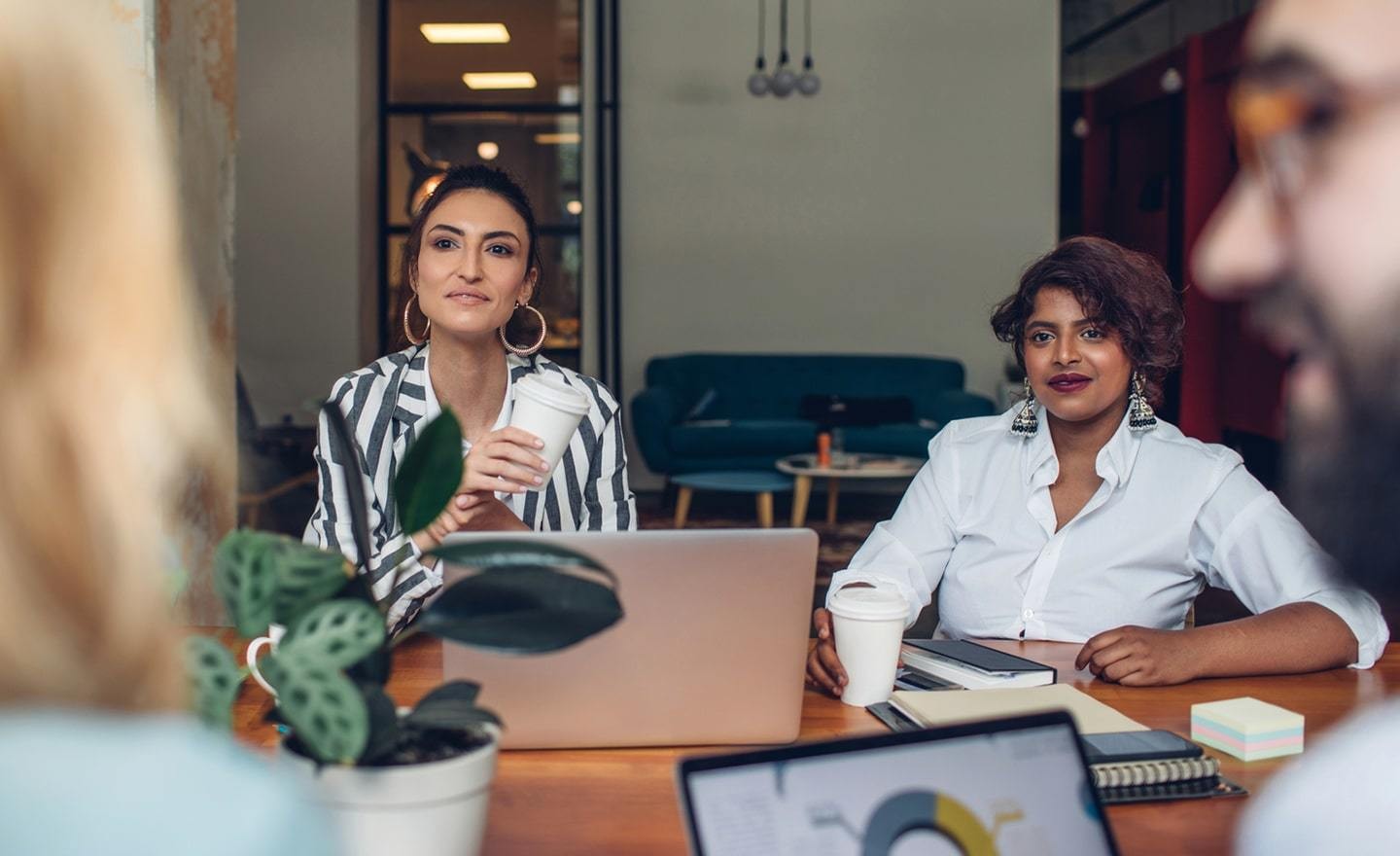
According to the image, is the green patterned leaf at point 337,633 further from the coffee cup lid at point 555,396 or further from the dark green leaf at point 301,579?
the coffee cup lid at point 555,396

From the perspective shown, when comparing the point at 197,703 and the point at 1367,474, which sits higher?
the point at 1367,474

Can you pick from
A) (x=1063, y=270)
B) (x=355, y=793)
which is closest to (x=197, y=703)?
(x=355, y=793)

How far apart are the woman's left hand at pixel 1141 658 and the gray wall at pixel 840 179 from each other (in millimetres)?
6819

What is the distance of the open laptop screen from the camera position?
79 centimetres

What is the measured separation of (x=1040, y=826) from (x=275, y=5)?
8.28 meters

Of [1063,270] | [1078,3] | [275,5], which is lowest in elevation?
[1063,270]

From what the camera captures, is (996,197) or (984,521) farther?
(996,197)

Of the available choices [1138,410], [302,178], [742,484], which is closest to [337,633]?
[1138,410]

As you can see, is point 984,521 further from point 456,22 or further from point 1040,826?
point 456,22

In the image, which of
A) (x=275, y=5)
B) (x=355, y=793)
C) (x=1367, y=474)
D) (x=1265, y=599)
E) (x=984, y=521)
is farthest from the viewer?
(x=275, y=5)

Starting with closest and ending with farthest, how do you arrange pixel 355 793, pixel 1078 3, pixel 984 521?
pixel 355 793 → pixel 984 521 → pixel 1078 3

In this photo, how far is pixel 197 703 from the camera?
0.71m

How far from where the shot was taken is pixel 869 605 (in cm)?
139

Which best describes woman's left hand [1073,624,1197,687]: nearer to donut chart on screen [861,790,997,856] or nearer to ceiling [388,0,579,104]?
donut chart on screen [861,790,997,856]
